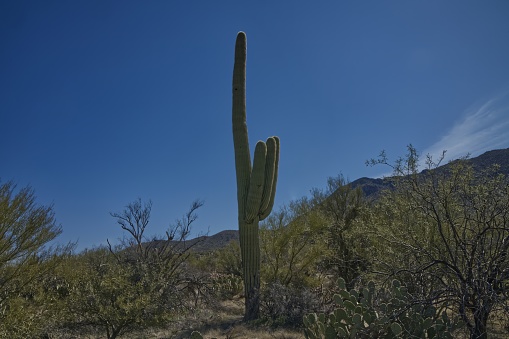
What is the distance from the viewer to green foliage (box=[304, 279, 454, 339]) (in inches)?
173

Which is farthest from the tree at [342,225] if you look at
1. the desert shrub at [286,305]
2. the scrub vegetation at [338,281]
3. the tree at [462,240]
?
the tree at [462,240]

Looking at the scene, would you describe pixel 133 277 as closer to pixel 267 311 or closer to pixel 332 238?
pixel 267 311

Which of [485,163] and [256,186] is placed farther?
[485,163]

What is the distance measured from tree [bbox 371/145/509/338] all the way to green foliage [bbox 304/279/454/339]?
0.72 feet

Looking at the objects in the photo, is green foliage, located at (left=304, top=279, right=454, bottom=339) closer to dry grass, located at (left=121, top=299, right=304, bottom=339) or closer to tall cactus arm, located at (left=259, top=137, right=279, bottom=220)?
dry grass, located at (left=121, top=299, right=304, bottom=339)

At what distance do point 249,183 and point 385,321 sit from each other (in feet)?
21.4

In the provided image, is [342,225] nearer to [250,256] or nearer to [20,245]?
[250,256]

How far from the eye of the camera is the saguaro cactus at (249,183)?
9.95 metres

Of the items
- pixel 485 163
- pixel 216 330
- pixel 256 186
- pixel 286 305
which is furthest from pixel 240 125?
pixel 485 163

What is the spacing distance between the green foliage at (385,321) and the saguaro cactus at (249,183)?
4.96 m

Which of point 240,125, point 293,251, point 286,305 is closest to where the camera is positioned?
point 286,305

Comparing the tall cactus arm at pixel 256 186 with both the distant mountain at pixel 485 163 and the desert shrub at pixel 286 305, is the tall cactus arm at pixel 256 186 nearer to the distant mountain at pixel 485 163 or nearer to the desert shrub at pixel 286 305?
the desert shrub at pixel 286 305

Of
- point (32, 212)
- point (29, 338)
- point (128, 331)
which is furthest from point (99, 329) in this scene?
point (32, 212)

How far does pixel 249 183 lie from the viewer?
1040 cm
